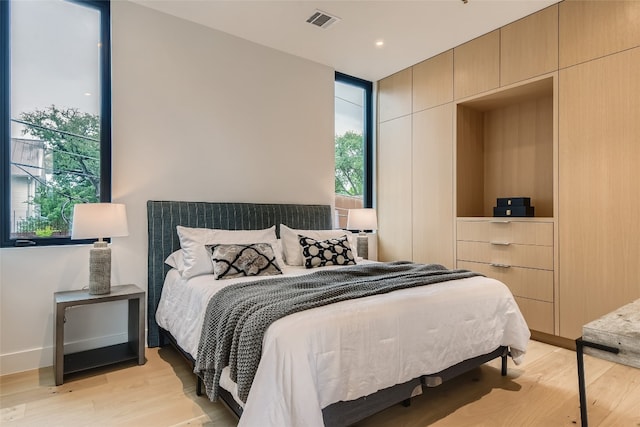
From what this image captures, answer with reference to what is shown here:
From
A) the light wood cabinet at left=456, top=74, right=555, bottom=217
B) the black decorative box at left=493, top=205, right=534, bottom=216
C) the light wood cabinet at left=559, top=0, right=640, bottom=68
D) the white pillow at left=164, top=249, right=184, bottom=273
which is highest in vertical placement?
the light wood cabinet at left=559, top=0, right=640, bottom=68

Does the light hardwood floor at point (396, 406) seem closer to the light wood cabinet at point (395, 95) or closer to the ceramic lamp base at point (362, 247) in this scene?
the ceramic lamp base at point (362, 247)

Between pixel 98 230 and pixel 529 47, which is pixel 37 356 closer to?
pixel 98 230

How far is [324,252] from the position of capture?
3.06 meters

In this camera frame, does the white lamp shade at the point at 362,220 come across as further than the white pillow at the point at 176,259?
Yes

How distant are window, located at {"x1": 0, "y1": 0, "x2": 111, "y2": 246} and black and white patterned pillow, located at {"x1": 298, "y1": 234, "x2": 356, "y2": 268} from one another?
1.68 meters

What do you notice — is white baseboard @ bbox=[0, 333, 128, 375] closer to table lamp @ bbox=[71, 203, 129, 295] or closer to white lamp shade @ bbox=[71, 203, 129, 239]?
table lamp @ bbox=[71, 203, 129, 295]

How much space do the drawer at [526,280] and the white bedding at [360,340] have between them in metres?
0.97

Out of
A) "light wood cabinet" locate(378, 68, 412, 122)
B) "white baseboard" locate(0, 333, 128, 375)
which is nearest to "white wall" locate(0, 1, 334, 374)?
"white baseboard" locate(0, 333, 128, 375)

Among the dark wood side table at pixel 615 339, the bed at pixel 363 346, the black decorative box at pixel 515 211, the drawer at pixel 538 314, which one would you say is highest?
the black decorative box at pixel 515 211

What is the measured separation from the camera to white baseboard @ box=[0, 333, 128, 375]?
2.45 meters

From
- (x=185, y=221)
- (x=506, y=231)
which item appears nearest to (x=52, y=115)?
(x=185, y=221)

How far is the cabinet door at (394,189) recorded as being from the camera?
4.29 m

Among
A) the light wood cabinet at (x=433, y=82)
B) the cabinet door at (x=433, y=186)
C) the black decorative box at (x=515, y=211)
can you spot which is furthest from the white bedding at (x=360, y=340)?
the light wood cabinet at (x=433, y=82)

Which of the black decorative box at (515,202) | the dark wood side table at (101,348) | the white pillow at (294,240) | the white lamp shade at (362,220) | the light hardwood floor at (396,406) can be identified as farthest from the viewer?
the white lamp shade at (362,220)
